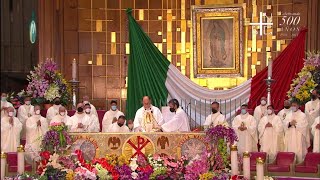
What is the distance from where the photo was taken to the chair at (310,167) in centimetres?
1069

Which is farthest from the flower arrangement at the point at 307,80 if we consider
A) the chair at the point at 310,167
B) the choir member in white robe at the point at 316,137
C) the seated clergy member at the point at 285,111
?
the chair at the point at 310,167

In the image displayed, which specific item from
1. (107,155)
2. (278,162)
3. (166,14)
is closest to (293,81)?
(278,162)

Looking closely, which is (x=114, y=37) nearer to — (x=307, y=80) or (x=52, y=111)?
(x=52, y=111)

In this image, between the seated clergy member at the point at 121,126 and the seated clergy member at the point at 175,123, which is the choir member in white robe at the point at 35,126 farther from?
the seated clergy member at the point at 175,123

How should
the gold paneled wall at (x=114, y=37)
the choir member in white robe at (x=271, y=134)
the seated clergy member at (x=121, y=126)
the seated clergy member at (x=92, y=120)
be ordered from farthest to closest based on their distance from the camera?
the gold paneled wall at (x=114, y=37)
the seated clergy member at (x=92, y=120)
the choir member in white robe at (x=271, y=134)
the seated clergy member at (x=121, y=126)

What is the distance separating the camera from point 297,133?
12484 mm

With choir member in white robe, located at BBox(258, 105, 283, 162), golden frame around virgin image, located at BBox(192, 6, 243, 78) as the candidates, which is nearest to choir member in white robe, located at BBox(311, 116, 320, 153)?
choir member in white robe, located at BBox(258, 105, 283, 162)

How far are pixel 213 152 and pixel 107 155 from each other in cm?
177

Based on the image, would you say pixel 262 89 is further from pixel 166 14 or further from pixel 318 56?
pixel 166 14

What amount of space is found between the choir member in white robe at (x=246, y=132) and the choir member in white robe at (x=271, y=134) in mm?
199

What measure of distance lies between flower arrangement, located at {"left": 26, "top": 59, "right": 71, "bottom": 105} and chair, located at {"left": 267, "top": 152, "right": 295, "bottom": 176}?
5.80 m

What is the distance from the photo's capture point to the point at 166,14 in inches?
695

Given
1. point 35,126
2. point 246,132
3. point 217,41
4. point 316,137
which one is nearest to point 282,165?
point 316,137

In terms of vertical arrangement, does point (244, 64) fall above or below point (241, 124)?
above
